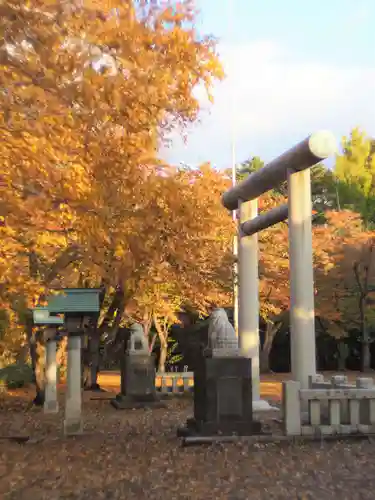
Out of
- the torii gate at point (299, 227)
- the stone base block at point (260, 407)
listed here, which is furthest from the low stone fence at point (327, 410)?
the stone base block at point (260, 407)

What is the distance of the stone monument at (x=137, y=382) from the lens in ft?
49.6

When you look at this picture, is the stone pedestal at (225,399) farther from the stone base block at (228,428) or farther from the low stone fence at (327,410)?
the low stone fence at (327,410)

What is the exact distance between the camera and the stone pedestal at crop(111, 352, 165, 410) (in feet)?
49.9

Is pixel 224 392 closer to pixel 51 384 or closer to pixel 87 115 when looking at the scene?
pixel 87 115

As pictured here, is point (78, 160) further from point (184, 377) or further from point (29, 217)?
point (184, 377)

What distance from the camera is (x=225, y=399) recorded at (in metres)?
9.21

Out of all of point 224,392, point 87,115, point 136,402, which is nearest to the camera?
point 87,115

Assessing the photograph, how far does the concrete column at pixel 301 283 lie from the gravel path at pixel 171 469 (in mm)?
1564

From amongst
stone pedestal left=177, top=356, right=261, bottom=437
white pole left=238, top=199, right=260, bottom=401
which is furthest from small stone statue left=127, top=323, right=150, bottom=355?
stone pedestal left=177, top=356, right=261, bottom=437

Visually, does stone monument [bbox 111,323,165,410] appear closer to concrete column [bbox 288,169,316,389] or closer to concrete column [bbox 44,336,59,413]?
concrete column [bbox 44,336,59,413]

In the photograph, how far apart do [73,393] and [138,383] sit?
5.50m

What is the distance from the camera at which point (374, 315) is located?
3172 centimetres

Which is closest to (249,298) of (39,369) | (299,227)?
(299,227)

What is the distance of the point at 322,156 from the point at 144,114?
3629 mm
